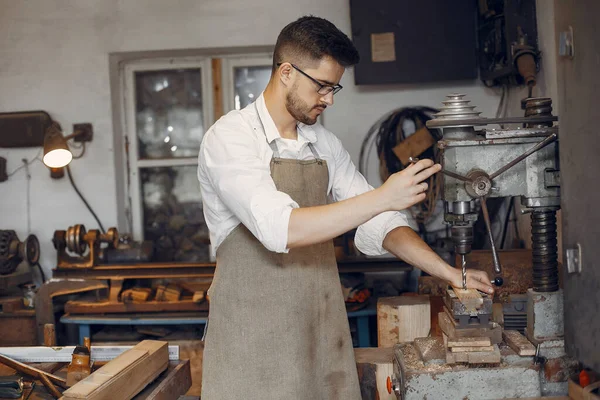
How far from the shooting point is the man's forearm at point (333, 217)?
1.77 m

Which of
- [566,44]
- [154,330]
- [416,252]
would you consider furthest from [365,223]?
[154,330]

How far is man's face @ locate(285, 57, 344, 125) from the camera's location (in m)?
2.08

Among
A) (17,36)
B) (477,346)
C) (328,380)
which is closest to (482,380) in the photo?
(477,346)

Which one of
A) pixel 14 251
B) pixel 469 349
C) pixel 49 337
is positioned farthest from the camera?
pixel 14 251

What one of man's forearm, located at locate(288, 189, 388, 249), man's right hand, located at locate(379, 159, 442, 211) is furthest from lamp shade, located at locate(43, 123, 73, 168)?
man's right hand, located at locate(379, 159, 442, 211)

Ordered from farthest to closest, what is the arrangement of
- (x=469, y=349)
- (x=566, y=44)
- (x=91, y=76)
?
(x=91, y=76) → (x=469, y=349) → (x=566, y=44)

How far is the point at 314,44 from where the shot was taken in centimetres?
206

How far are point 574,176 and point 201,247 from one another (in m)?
3.38

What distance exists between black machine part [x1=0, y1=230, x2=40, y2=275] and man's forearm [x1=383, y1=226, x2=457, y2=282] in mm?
2741

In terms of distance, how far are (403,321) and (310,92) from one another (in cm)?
82

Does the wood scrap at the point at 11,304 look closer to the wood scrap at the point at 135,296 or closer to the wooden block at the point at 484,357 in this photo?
the wood scrap at the point at 135,296

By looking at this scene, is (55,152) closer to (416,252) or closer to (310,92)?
(310,92)

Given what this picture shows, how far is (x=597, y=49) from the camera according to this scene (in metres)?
1.53

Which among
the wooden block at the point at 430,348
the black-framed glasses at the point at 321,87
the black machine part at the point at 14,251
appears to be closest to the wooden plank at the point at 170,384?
the wooden block at the point at 430,348
